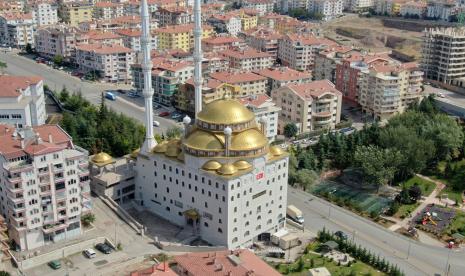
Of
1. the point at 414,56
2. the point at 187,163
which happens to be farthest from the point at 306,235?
the point at 414,56

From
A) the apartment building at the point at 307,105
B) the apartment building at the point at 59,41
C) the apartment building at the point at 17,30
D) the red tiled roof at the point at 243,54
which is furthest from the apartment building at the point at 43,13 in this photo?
the apartment building at the point at 307,105

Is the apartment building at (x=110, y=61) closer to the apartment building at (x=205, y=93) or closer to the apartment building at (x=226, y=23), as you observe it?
the apartment building at (x=205, y=93)

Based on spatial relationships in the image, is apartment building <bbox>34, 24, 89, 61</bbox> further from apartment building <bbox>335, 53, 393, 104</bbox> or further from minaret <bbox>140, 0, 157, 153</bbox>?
minaret <bbox>140, 0, 157, 153</bbox>

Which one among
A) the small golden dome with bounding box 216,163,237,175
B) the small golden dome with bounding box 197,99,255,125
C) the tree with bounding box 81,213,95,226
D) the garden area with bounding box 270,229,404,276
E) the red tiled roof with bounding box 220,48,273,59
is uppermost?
the small golden dome with bounding box 197,99,255,125

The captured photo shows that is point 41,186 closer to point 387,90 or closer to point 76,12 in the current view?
point 387,90

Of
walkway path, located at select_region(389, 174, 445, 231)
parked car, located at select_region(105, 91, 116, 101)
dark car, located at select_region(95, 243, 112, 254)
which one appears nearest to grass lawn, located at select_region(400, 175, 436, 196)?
walkway path, located at select_region(389, 174, 445, 231)

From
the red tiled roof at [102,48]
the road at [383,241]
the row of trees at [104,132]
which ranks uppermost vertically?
the red tiled roof at [102,48]

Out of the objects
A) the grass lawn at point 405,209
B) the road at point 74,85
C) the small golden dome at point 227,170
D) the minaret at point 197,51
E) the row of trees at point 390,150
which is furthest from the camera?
the road at point 74,85
